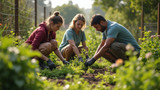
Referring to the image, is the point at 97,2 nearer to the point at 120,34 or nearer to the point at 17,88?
the point at 120,34

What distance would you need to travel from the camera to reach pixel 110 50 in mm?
4016

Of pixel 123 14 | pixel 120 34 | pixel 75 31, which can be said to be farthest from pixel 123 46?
pixel 123 14

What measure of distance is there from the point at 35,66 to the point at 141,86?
90 cm

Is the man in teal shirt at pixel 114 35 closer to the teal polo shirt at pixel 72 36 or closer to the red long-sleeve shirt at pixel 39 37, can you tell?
the teal polo shirt at pixel 72 36

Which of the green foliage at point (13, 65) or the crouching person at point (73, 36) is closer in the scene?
the green foliage at point (13, 65)

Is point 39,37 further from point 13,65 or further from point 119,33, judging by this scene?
point 13,65

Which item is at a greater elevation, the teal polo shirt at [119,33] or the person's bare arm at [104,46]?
the teal polo shirt at [119,33]

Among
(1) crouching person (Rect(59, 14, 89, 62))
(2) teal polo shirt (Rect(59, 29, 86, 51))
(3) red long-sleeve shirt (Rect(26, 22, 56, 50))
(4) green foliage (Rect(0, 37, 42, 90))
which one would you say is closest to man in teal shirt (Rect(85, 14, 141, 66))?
(1) crouching person (Rect(59, 14, 89, 62))

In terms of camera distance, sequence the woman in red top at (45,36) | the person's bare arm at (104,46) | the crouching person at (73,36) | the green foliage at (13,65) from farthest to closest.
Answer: the crouching person at (73,36) → the woman in red top at (45,36) → the person's bare arm at (104,46) → the green foliage at (13,65)

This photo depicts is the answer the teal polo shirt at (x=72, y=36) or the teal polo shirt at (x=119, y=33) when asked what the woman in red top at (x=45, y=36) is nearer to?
the teal polo shirt at (x=72, y=36)

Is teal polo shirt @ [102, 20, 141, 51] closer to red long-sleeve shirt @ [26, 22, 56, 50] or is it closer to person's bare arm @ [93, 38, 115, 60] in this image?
person's bare arm @ [93, 38, 115, 60]

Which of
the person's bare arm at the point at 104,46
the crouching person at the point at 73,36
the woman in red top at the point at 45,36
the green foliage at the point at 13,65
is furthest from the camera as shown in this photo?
the crouching person at the point at 73,36

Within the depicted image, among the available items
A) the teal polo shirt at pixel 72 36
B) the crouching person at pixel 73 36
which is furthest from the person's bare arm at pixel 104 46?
the teal polo shirt at pixel 72 36

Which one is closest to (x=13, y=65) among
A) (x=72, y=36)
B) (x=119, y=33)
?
(x=119, y=33)
